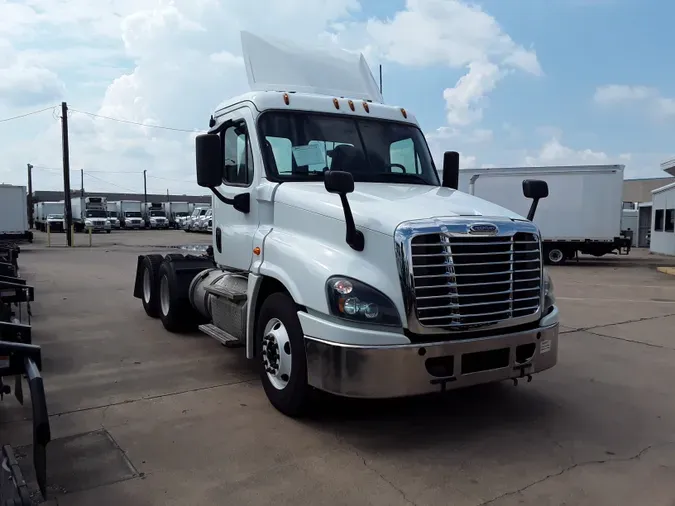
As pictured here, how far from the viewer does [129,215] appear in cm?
5241

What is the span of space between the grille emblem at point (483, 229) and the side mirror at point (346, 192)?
79 centimetres

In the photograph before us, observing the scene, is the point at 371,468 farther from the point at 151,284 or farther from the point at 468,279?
the point at 151,284

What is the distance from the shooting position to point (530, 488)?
3.66 metres

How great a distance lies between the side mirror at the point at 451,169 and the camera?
20.4 ft

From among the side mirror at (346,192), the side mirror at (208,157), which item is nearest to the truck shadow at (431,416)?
the side mirror at (346,192)

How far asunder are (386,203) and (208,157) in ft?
5.76

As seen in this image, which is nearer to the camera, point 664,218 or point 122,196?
point 664,218

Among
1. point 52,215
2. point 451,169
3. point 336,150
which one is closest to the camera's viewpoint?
point 336,150

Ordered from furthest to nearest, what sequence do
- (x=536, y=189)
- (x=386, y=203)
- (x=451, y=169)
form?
(x=451, y=169) < (x=536, y=189) < (x=386, y=203)

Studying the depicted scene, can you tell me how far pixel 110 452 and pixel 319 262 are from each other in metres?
2.01

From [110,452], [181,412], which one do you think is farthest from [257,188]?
[110,452]

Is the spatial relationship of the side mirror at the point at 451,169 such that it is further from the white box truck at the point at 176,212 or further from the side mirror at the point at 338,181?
the white box truck at the point at 176,212

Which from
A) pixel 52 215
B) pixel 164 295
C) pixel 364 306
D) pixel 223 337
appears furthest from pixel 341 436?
pixel 52 215

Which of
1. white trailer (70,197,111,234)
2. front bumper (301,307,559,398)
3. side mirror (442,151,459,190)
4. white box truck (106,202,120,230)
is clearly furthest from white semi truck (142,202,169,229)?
front bumper (301,307,559,398)
